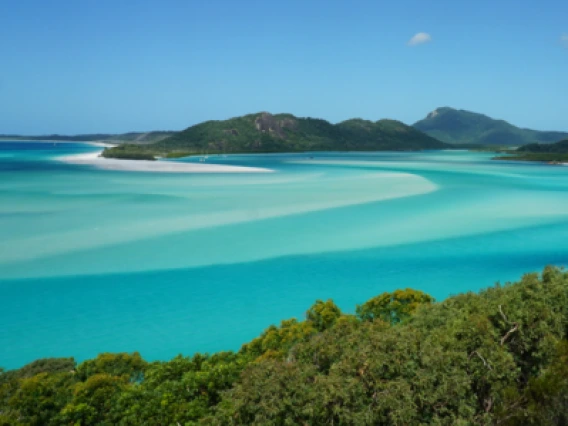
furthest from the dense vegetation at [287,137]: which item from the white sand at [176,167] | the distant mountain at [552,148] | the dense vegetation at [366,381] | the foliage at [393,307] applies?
the dense vegetation at [366,381]

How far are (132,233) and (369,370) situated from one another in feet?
56.5

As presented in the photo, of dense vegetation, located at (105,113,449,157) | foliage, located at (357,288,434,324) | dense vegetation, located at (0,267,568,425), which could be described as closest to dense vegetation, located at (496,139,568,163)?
dense vegetation, located at (105,113,449,157)

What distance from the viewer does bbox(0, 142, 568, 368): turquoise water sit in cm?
1213

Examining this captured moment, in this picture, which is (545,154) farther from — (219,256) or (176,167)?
(219,256)

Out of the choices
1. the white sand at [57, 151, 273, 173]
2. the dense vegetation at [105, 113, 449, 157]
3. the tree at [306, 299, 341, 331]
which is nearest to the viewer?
the tree at [306, 299, 341, 331]

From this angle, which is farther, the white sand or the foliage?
the white sand

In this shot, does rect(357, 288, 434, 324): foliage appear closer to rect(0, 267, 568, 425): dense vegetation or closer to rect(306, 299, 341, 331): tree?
rect(306, 299, 341, 331): tree

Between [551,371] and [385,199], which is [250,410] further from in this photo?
[385,199]

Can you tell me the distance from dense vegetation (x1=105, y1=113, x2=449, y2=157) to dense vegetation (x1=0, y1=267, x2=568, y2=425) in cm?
8393

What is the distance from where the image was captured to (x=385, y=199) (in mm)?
32656

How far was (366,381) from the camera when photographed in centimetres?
570

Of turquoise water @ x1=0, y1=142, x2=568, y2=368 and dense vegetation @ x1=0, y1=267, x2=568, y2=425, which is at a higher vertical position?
dense vegetation @ x1=0, y1=267, x2=568, y2=425

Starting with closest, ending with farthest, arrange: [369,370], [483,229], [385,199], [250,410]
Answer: [250,410]
[369,370]
[483,229]
[385,199]

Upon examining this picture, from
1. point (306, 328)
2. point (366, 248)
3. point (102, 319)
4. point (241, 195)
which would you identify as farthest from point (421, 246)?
point (241, 195)
